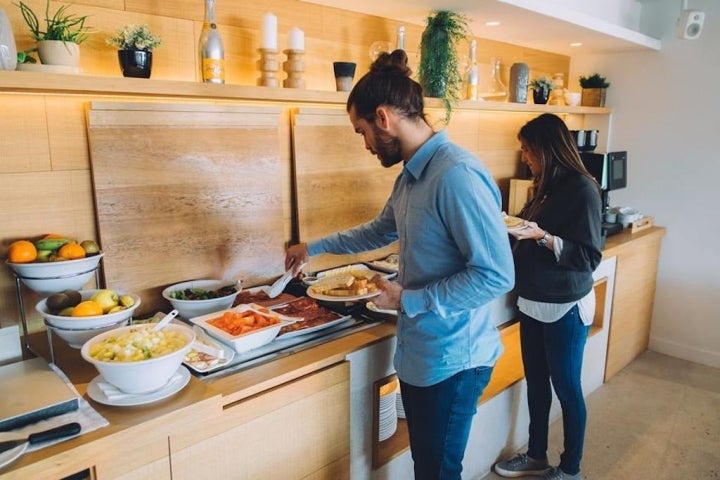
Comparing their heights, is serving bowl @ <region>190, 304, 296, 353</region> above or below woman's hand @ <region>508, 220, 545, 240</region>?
below

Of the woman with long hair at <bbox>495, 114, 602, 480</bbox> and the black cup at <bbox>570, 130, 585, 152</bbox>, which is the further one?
the black cup at <bbox>570, 130, 585, 152</bbox>

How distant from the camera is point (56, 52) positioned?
4.68 feet

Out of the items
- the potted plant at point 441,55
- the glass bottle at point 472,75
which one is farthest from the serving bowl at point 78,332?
the glass bottle at point 472,75

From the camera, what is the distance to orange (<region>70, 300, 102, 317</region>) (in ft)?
4.49

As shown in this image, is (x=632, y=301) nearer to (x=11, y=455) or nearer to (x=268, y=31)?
(x=268, y=31)

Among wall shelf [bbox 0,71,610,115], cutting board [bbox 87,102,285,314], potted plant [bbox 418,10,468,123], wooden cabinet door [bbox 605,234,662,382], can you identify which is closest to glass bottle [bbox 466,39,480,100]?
potted plant [bbox 418,10,468,123]

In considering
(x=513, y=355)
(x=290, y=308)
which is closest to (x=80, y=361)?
(x=290, y=308)

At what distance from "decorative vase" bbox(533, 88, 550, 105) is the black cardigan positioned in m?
1.28

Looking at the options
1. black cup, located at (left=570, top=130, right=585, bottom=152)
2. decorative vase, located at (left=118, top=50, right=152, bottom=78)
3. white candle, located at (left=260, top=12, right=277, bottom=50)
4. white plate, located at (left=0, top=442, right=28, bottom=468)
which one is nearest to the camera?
white plate, located at (left=0, top=442, right=28, bottom=468)

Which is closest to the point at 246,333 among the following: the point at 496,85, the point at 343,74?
the point at 343,74

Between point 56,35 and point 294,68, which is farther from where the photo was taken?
point 294,68

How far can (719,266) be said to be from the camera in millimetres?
3348

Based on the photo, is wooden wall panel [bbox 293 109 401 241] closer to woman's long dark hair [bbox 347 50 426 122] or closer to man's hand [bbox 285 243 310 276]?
man's hand [bbox 285 243 310 276]

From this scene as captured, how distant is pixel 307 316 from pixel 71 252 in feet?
2.37
